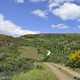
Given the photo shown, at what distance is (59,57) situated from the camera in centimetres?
5819

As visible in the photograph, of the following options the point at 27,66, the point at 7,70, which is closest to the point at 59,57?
the point at 27,66

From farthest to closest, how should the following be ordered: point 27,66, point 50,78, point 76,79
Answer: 1. point 27,66
2. point 76,79
3. point 50,78

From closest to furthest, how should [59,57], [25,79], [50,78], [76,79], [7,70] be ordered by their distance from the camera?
[25,79]
[50,78]
[76,79]
[7,70]
[59,57]

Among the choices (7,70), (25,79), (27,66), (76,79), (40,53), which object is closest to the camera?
(25,79)

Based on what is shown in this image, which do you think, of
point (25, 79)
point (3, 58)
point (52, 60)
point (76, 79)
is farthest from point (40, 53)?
point (25, 79)

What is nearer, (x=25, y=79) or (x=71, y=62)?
(x=25, y=79)

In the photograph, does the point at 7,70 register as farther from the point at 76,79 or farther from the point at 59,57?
the point at 59,57

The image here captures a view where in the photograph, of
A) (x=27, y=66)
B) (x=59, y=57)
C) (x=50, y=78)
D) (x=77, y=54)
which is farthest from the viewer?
(x=59, y=57)

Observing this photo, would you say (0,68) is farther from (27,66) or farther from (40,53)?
(40,53)

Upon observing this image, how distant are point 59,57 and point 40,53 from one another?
957 cm

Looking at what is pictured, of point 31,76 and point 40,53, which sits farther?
point 40,53

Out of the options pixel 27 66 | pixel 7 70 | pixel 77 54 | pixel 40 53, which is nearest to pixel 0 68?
pixel 7 70

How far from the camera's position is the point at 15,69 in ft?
123

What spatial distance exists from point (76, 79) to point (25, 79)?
243 inches
